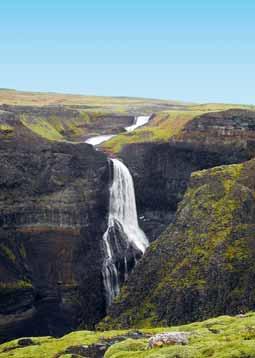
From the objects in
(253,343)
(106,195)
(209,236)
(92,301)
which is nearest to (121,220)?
(106,195)

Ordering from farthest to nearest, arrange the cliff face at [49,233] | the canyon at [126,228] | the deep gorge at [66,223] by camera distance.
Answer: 1. the deep gorge at [66,223]
2. the cliff face at [49,233]
3. the canyon at [126,228]

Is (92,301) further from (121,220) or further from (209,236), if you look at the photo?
(209,236)

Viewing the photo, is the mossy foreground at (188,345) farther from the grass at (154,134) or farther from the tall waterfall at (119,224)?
the grass at (154,134)

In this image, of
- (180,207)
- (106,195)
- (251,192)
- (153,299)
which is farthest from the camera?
(106,195)

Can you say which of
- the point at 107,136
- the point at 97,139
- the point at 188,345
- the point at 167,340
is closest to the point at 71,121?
the point at 107,136

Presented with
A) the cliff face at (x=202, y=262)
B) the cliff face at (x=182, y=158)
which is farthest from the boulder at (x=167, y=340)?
the cliff face at (x=182, y=158)

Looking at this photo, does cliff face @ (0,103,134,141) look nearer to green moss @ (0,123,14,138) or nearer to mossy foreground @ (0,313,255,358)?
green moss @ (0,123,14,138)

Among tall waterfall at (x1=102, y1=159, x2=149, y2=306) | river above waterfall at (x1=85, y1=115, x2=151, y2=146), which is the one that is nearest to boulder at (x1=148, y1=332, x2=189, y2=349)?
tall waterfall at (x1=102, y1=159, x2=149, y2=306)
